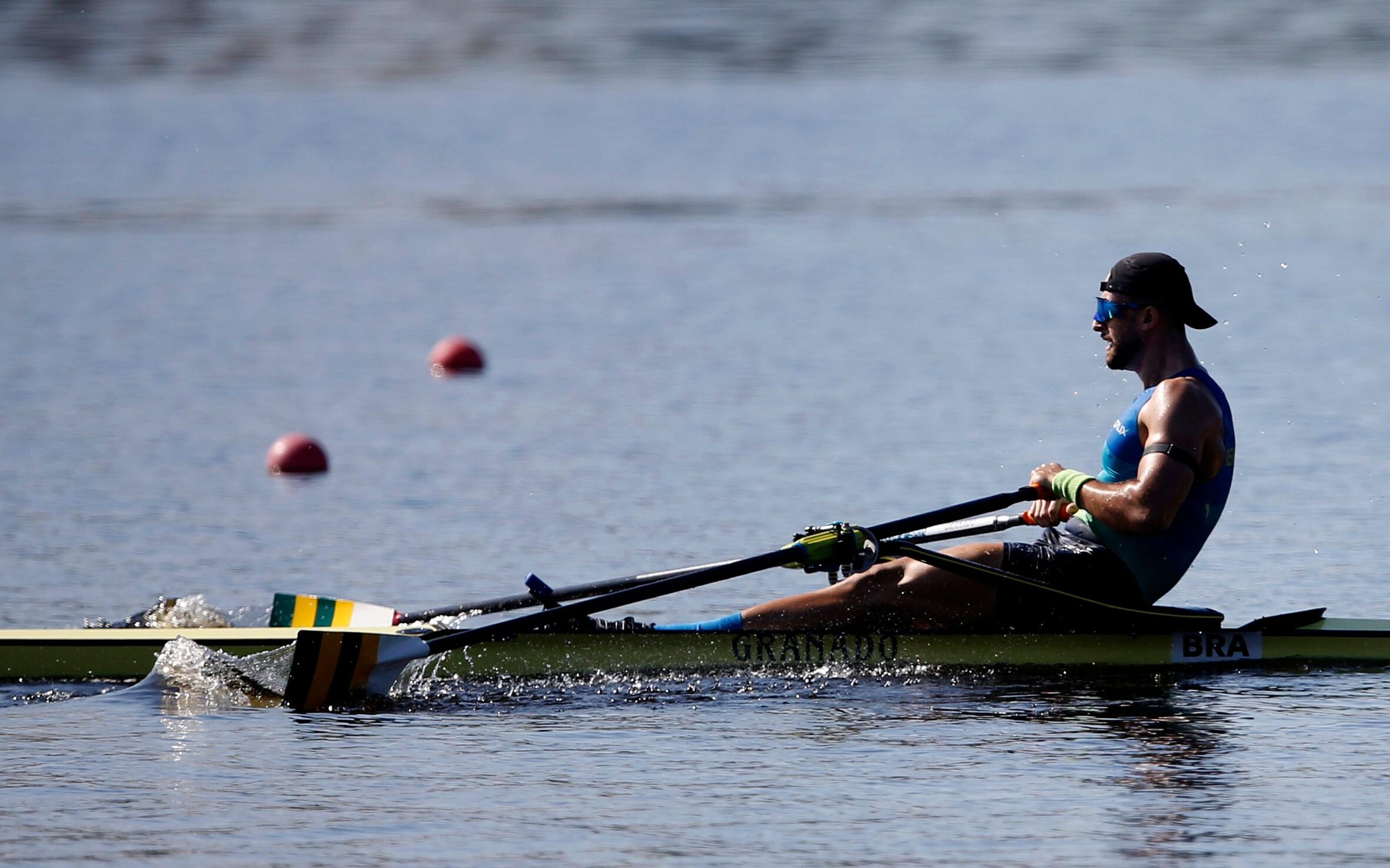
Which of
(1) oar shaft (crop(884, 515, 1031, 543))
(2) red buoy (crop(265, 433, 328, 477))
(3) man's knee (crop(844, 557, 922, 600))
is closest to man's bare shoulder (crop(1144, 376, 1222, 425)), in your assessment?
(1) oar shaft (crop(884, 515, 1031, 543))

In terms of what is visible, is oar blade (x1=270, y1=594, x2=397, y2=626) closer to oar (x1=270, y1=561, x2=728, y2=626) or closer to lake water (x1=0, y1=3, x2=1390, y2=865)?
oar (x1=270, y1=561, x2=728, y2=626)

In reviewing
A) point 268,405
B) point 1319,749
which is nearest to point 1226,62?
point 268,405

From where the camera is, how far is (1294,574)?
10.6 meters

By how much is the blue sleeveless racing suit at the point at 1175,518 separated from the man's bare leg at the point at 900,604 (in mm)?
495

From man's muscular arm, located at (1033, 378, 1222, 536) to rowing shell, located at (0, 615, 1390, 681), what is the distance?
600 mm

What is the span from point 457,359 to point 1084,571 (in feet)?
33.1

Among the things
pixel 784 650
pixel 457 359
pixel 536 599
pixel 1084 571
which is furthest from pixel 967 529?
pixel 457 359

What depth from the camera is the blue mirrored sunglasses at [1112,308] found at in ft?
28.0

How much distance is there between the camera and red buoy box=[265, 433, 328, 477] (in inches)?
550

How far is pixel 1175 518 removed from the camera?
8.34 m

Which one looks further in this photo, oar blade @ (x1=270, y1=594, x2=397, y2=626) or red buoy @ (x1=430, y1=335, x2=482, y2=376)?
red buoy @ (x1=430, y1=335, x2=482, y2=376)

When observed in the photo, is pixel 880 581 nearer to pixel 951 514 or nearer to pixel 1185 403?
pixel 951 514

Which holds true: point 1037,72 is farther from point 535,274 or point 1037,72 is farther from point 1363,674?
point 1363,674

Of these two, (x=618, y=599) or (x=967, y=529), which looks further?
(x=967, y=529)
